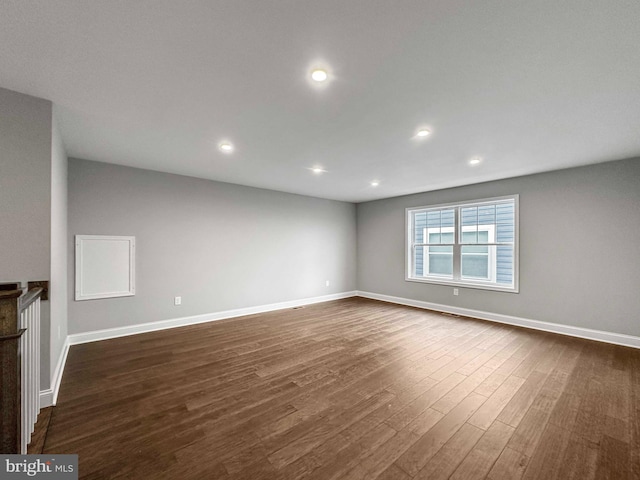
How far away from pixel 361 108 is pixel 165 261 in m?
3.67

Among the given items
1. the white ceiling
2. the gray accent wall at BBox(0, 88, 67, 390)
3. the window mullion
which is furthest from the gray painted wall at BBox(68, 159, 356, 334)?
the window mullion

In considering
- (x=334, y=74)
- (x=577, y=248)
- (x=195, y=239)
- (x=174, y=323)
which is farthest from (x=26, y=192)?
(x=577, y=248)

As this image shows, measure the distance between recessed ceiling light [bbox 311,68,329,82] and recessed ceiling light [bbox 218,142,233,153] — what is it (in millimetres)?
1602

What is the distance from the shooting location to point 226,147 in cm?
322

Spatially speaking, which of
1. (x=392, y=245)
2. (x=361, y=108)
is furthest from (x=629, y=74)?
(x=392, y=245)

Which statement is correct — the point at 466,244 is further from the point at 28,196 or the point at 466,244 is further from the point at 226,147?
the point at 28,196

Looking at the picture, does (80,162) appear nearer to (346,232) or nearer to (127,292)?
(127,292)

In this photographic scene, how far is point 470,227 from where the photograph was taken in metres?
5.16

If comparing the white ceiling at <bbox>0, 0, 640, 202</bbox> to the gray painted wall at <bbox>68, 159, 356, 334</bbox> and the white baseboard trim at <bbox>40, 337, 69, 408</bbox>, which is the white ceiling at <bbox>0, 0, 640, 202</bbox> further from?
the white baseboard trim at <bbox>40, 337, 69, 408</bbox>

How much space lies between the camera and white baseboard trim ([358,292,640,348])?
11.5 feet

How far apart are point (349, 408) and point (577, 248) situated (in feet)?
13.5

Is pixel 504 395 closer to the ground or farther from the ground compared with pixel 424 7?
closer to the ground

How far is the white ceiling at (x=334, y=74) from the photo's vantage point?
1371mm

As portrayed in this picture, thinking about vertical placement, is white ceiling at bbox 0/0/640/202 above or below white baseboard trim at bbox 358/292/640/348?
above
